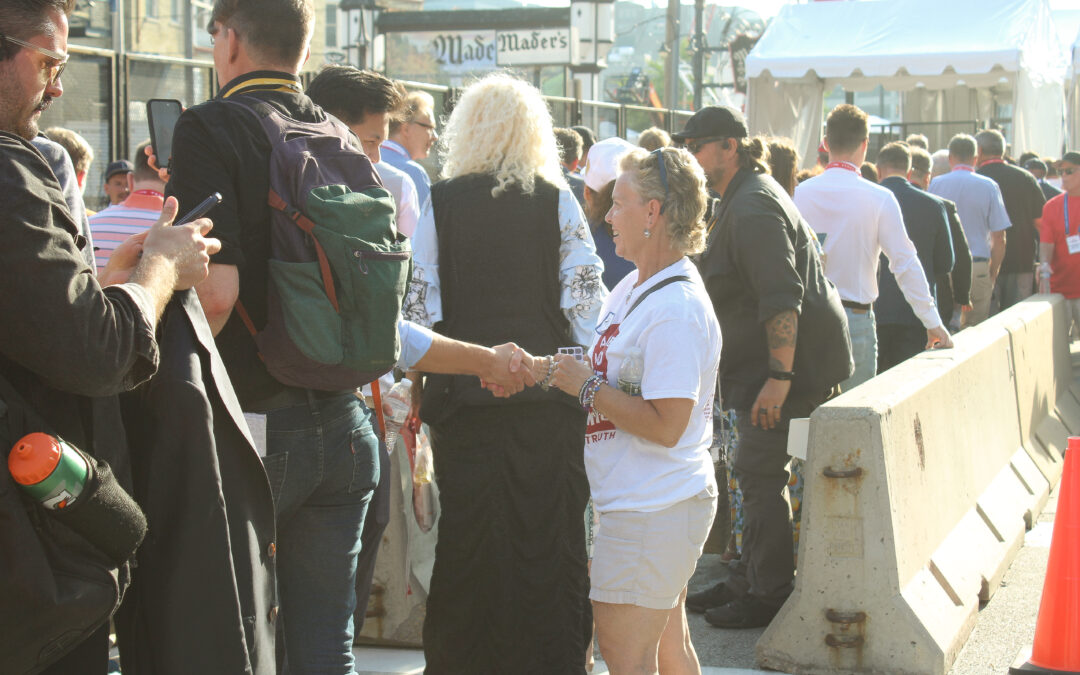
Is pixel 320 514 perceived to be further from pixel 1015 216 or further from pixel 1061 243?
pixel 1015 216

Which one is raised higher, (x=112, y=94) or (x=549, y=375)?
(x=112, y=94)

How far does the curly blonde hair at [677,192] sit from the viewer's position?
3.64 metres

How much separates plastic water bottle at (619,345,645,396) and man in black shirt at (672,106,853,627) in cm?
179

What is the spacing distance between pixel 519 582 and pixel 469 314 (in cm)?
99

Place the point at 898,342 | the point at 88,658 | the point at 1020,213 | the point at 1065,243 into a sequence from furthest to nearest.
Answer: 1. the point at 1020,213
2. the point at 1065,243
3. the point at 898,342
4. the point at 88,658

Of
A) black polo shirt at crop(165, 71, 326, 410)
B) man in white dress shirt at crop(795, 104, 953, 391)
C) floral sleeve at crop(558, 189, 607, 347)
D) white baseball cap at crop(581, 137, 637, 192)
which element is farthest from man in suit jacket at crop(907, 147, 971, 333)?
black polo shirt at crop(165, 71, 326, 410)

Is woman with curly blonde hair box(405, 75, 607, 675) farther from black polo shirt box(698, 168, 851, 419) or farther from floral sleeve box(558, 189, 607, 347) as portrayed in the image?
black polo shirt box(698, 168, 851, 419)

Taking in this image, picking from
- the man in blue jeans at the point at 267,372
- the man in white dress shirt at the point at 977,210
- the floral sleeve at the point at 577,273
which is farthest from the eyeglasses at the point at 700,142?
the man in white dress shirt at the point at 977,210

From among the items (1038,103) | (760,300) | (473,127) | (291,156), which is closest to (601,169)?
(760,300)

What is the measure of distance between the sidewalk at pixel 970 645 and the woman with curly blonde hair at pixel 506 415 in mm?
622

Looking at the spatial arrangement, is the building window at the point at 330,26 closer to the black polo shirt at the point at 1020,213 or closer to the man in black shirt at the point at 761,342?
the black polo shirt at the point at 1020,213

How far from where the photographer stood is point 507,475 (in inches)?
169

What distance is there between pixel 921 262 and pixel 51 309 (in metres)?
7.38

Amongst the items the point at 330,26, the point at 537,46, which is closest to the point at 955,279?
the point at 537,46
